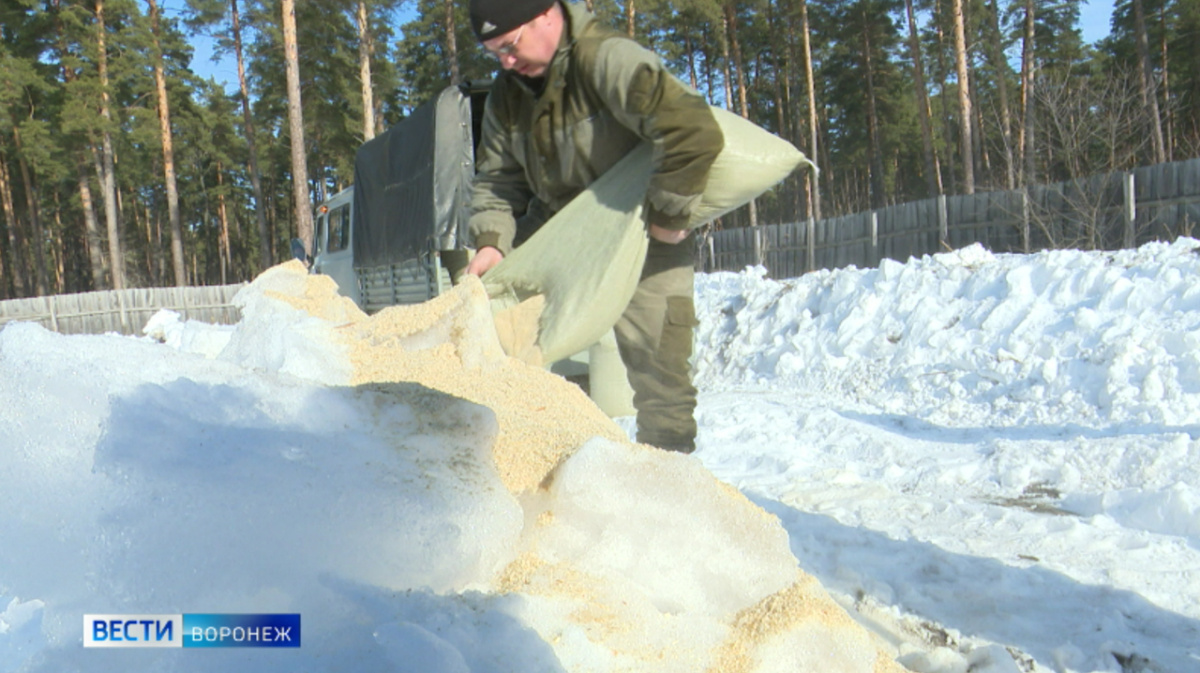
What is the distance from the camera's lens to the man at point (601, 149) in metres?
2.29

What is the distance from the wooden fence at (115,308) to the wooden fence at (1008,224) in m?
14.2

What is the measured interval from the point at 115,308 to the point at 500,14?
22.1 meters

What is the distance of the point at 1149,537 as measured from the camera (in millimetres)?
2873

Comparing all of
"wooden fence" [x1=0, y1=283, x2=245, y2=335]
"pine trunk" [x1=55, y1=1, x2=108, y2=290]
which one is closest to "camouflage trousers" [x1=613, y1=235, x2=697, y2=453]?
"wooden fence" [x1=0, y1=283, x2=245, y2=335]

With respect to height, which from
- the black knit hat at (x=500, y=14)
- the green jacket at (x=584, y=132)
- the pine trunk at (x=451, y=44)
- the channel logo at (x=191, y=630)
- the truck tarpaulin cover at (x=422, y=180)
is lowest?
the channel logo at (x=191, y=630)

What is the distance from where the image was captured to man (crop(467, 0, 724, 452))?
229 centimetres

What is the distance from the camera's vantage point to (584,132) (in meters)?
2.53

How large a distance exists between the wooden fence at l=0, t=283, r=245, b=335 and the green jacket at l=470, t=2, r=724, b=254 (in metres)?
18.8

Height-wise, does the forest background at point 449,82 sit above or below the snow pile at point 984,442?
above

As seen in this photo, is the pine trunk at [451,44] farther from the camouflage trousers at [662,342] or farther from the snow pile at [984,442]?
the camouflage trousers at [662,342]

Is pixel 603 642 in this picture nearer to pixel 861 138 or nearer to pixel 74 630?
pixel 74 630

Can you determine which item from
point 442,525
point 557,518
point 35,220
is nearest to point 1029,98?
point 557,518

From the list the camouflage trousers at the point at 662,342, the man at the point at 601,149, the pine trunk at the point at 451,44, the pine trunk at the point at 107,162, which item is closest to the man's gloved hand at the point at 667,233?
the man at the point at 601,149

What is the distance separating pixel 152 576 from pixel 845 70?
110ft
